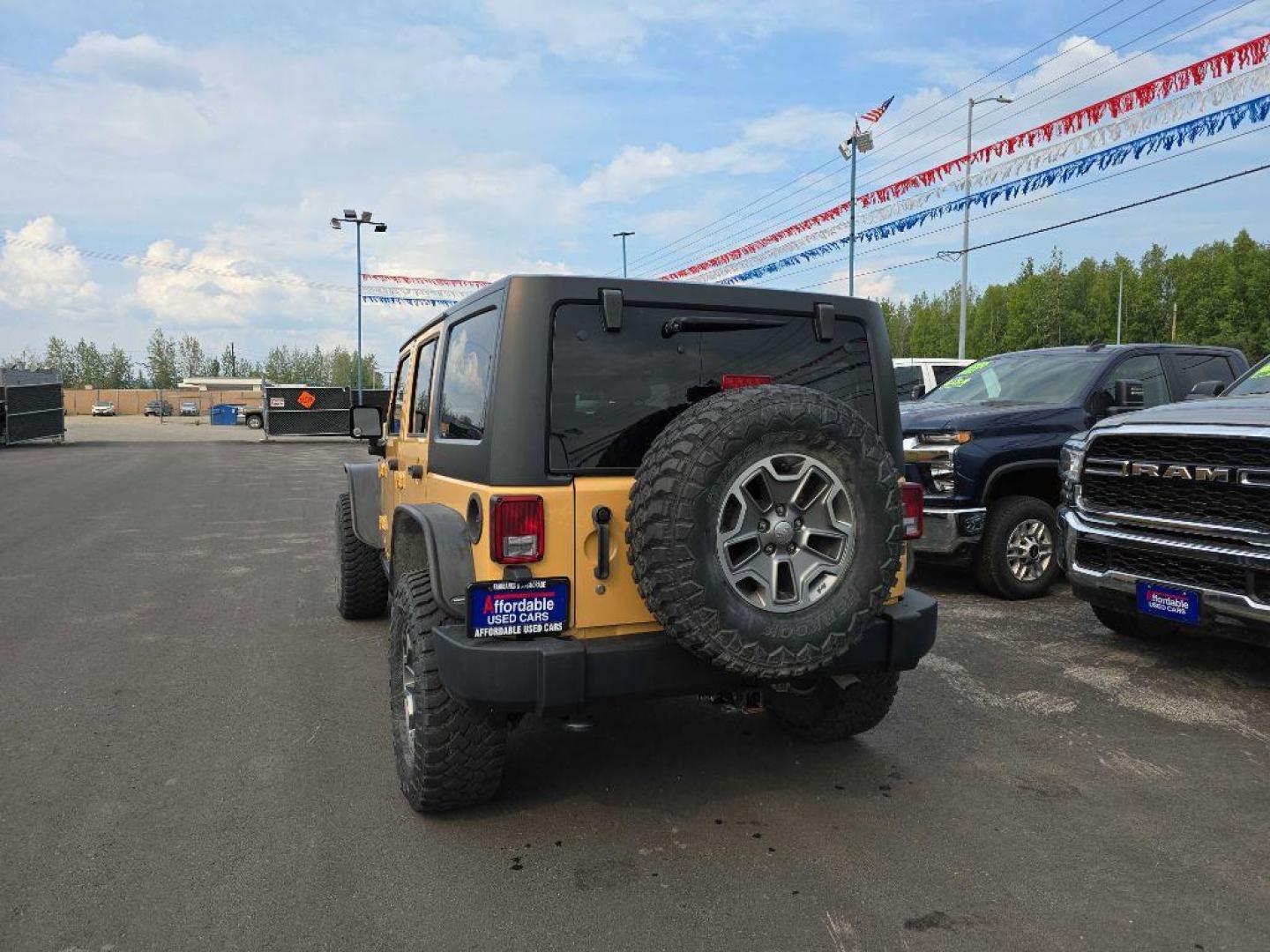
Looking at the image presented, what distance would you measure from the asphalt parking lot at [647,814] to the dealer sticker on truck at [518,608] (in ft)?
2.60

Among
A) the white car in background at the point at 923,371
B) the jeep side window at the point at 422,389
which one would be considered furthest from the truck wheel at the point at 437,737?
the white car in background at the point at 923,371

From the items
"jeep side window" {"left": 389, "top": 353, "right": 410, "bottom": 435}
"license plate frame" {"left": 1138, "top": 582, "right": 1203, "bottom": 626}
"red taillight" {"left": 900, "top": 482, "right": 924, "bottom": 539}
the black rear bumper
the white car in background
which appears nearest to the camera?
the black rear bumper

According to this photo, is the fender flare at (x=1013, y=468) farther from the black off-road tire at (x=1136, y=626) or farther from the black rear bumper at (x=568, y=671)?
the black rear bumper at (x=568, y=671)

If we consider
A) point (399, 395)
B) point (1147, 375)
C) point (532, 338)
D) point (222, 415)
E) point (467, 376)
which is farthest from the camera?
point (222, 415)

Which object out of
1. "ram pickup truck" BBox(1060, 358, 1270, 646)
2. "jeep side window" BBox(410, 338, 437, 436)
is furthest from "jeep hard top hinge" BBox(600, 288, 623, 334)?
"ram pickup truck" BBox(1060, 358, 1270, 646)

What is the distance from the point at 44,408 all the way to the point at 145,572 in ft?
86.5

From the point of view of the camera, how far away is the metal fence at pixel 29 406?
91.2ft

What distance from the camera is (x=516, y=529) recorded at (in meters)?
2.97

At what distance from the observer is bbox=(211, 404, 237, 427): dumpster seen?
57312 mm

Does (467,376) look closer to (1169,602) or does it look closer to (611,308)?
(611,308)

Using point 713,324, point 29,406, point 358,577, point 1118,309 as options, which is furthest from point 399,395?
point 1118,309

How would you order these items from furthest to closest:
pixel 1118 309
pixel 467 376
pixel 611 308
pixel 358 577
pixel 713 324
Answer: pixel 1118 309
pixel 358 577
pixel 467 376
pixel 713 324
pixel 611 308

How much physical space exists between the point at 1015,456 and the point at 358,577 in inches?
191

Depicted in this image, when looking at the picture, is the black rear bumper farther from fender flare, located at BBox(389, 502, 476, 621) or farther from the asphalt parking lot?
the asphalt parking lot
